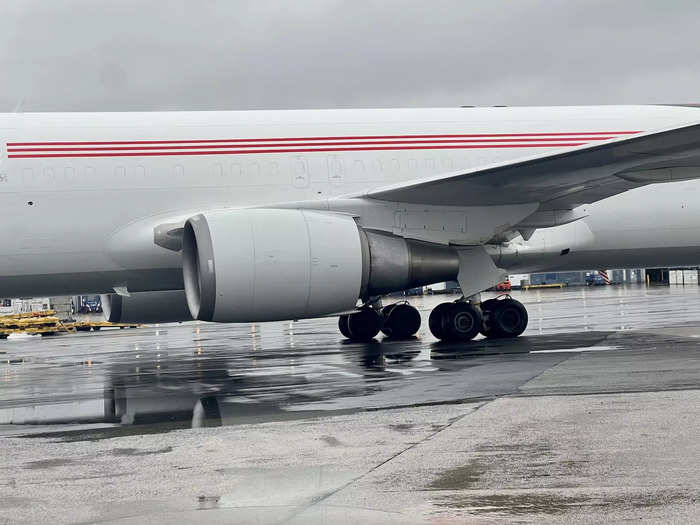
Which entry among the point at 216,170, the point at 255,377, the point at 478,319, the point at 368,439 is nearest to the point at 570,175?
the point at 478,319

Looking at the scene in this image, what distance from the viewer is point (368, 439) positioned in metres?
7.38

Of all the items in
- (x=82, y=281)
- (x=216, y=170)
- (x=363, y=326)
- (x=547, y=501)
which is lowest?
(x=547, y=501)

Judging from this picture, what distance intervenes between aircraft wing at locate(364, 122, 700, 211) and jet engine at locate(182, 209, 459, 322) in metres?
1.78

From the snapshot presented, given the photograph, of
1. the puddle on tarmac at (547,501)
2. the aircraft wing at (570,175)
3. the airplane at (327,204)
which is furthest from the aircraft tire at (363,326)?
the puddle on tarmac at (547,501)

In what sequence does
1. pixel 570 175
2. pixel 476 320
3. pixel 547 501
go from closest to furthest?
pixel 547 501, pixel 570 175, pixel 476 320

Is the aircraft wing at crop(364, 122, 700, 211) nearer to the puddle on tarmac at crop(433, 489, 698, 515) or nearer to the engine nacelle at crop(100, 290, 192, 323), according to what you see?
the engine nacelle at crop(100, 290, 192, 323)

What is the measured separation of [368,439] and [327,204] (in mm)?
8589

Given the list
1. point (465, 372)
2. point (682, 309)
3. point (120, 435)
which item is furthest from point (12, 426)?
point (682, 309)

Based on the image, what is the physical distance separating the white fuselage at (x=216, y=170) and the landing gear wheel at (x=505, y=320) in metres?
0.83

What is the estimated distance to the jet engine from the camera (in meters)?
13.3

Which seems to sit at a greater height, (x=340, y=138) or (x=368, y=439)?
(x=340, y=138)

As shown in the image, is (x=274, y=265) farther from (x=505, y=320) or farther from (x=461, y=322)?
(x=505, y=320)

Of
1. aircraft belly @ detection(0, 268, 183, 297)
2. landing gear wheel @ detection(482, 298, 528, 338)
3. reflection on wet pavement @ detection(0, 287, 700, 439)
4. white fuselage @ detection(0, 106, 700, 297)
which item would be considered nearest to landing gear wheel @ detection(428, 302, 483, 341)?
reflection on wet pavement @ detection(0, 287, 700, 439)

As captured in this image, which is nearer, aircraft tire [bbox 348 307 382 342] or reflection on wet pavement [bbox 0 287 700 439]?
reflection on wet pavement [bbox 0 287 700 439]
